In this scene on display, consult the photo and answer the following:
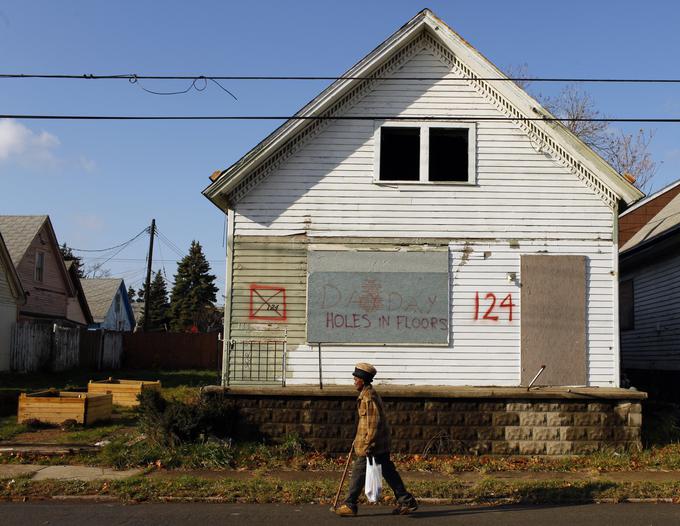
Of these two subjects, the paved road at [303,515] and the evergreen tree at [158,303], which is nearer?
the paved road at [303,515]

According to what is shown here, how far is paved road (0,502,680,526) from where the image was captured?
8.02 metres

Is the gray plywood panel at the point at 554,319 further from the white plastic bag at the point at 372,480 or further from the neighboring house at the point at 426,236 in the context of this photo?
the white plastic bag at the point at 372,480

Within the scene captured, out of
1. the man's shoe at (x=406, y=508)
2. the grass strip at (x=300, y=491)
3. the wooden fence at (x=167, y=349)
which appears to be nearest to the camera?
the man's shoe at (x=406, y=508)

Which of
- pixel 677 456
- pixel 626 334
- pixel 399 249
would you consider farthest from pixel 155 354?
pixel 677 456

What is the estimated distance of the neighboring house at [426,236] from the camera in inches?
496

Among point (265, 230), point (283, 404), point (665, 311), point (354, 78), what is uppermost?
point (354, 78)

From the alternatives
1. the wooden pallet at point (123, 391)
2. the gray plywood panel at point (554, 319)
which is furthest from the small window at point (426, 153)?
the wooden pallet at point (123, 391)

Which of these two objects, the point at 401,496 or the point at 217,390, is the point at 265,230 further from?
the point at 401,496

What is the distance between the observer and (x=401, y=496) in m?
8.32

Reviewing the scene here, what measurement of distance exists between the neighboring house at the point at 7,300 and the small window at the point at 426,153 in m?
17.6

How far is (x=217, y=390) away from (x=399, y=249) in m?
3.94

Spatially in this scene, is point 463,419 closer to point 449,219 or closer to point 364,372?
point 449,219

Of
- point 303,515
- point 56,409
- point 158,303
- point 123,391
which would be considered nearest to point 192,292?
point 158,303

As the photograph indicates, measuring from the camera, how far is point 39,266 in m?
32.6
